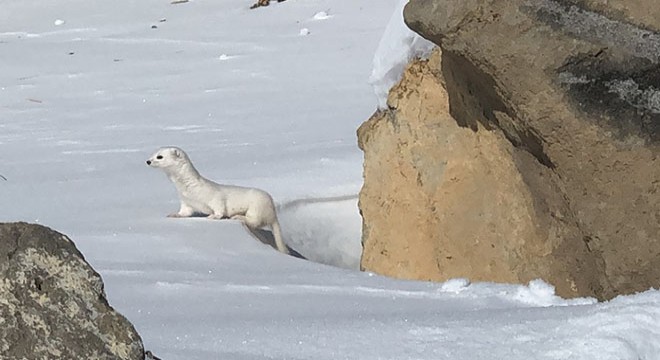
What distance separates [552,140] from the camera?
275 cm

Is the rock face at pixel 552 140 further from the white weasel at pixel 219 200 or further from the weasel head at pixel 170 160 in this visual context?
the weasel head at pixel 170 160

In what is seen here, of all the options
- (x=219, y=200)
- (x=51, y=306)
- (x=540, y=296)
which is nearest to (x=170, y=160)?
(x=219, y=200)

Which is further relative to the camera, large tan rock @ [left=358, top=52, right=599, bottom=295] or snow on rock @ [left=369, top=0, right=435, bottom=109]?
snow on rock @ [left=369, top=0, right=435, bottom=109]

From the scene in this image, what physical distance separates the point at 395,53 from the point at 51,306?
8.17ft

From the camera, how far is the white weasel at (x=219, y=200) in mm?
4371

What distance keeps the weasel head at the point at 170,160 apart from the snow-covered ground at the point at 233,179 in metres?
0.16

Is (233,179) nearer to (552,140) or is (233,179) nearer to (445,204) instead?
(445,204)

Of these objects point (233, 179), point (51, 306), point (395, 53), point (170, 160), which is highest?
point (51, 306)

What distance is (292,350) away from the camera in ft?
6.59

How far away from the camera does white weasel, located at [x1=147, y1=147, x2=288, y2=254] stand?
172 inches

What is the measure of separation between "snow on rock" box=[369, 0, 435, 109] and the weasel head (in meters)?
1.10

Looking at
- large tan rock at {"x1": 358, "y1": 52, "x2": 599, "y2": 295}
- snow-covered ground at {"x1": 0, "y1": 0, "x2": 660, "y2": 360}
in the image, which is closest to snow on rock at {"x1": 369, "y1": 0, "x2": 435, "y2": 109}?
large tan rock at {"x1": 358, "y1": 52, "x2": 599, "y2": 295}

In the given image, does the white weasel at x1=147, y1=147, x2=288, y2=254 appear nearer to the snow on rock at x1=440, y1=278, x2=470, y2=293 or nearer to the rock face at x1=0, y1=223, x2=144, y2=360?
the snow on rock at x1=440, y1=278, x2=470, y2=293

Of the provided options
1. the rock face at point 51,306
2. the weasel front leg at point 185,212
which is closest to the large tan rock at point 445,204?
the weasel front leg at point 185,212
